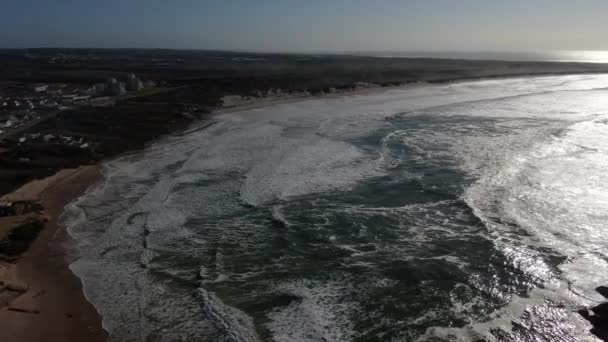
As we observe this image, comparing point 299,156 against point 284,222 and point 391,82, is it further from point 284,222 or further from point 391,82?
point 391,82

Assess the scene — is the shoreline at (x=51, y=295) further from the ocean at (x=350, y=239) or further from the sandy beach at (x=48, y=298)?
the ocean at (x=350, y=239)

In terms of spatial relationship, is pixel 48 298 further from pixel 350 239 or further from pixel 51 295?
pixel 350 239

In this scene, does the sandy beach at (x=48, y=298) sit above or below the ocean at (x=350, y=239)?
below

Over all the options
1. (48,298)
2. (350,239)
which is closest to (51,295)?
(48,298)

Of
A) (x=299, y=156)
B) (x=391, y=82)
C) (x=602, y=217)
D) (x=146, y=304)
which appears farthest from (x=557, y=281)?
(x=391, y=82)

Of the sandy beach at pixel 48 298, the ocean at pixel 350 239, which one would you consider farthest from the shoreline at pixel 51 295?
the ocean at pixel 350 239

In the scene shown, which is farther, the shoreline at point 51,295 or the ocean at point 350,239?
the ocean at point 350,239
